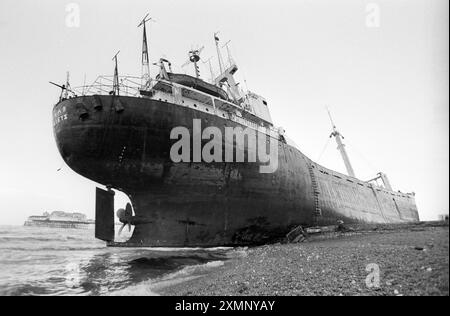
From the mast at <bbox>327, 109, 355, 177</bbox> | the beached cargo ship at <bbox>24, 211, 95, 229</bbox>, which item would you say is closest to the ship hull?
the mast at <bbox>327, 109, 355, 177</bbox>

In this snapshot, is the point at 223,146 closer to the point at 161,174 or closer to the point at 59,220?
the point at 161,174

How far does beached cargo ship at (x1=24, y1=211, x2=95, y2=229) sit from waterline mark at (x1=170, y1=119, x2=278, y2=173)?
259 feet

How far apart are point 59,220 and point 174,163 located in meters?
83.1

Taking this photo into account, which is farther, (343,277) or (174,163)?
(174,163)

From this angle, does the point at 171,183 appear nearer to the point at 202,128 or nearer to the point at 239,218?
the point at 202,128

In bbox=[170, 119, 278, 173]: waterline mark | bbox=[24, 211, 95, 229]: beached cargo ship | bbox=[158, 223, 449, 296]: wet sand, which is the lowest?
bbox=[24, 211, 95, 229]: beached cargo ship

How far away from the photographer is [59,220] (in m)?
78.6

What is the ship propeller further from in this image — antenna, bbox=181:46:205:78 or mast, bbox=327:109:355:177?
mast, bbox=327:109:355:177

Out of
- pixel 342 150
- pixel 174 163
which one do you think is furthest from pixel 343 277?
pixel 342 150

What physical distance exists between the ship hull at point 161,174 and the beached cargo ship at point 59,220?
255ft

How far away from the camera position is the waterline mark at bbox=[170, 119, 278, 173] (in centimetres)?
1194

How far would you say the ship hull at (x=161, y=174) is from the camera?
37.0ft
